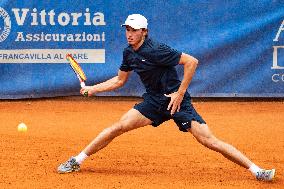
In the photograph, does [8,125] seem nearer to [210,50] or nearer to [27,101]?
[27,101]

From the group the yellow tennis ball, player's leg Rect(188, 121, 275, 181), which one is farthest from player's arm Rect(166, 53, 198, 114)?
the yellow tennis ball

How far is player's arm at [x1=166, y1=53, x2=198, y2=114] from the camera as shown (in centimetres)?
703

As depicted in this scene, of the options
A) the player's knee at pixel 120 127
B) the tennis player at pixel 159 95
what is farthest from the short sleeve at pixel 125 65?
the player's knee at pixel 120 127

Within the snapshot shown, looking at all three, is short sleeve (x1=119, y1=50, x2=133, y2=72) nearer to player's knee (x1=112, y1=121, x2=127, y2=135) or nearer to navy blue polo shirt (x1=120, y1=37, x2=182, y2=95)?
navy blue polo shirt (x1=120, y1=37, x2=182, y2=95)

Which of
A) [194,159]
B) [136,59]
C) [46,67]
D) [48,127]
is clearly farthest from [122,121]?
[46,67]

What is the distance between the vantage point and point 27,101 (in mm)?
13516

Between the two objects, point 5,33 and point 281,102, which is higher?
point 5,33

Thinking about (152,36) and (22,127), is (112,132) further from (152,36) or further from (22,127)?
(152,36)

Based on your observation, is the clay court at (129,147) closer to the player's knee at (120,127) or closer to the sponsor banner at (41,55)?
the player's knee at (120,127)

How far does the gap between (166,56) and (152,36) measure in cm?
Result: 632

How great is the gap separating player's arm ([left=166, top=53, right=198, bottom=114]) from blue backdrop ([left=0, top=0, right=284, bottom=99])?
6274mm

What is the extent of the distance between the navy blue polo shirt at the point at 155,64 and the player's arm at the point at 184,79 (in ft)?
0.24

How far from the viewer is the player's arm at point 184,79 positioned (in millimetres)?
7031

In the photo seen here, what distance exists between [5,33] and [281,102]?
5.05 meters
